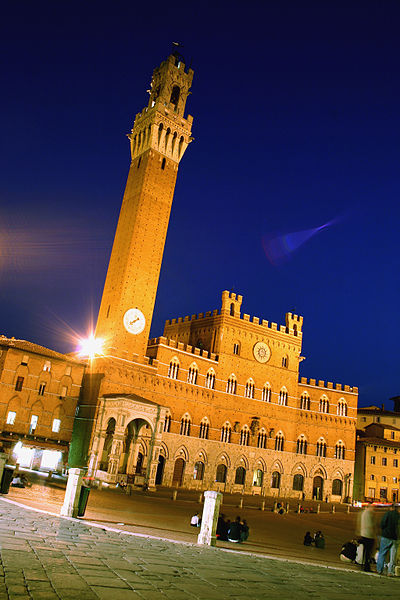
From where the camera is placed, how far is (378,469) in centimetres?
5469

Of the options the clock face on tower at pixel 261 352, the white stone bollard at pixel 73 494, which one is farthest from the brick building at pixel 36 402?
the white stone bollard at pixel 73 494

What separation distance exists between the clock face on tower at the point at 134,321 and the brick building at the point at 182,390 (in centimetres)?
8

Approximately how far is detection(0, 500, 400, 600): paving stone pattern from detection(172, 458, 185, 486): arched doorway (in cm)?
2891

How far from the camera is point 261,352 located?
47.8 metres

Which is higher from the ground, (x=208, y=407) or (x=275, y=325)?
(x=275, y=325)

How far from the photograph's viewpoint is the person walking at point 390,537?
11164mm

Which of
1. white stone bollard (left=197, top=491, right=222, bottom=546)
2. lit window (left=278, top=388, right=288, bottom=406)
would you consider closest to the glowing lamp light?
lit window (left=278, top=388, right=288, bottom=406)

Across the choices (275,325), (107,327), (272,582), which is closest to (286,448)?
(275,325)

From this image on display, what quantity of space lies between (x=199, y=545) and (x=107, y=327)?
1097 inches

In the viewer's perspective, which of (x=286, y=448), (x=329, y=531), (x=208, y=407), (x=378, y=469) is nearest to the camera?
(x=329, y=531)

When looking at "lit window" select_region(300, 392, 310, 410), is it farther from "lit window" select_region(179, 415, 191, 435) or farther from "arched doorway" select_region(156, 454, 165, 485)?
"arched doorway" select_region(156, 454, 165, 485)

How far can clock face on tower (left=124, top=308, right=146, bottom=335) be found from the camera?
38219 millimetres

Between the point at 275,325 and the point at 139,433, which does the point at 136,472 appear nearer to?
the point at 139,433

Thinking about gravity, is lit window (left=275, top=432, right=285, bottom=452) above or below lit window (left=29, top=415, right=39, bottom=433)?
above
